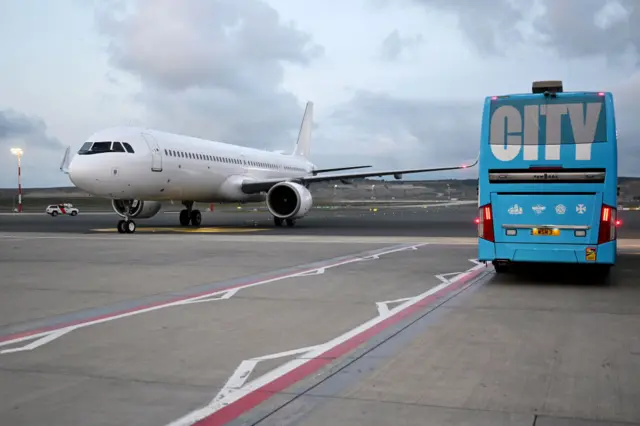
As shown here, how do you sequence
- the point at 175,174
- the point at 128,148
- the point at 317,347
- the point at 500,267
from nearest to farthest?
the point at 317,347
the point at 500,267
the point at 128,148
the point at 175,174

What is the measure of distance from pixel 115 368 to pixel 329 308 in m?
3.55

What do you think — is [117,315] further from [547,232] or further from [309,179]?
[309,179]

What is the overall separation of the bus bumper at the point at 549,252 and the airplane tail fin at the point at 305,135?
31.8 m

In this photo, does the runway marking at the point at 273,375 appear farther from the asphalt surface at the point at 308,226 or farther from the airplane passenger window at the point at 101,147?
the airplane passenger window at the point at 101,147

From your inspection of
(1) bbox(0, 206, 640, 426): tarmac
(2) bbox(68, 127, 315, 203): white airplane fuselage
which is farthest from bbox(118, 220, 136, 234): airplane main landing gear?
(1) bbox(0, 206, 640, 426): tarmac

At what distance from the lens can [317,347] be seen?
622 centimetres

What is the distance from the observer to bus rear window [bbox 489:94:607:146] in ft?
36.0

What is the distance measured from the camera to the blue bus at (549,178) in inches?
424

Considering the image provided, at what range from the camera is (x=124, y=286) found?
418 inches

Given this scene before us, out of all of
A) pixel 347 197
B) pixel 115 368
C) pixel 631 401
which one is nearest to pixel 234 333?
pixel 115 368

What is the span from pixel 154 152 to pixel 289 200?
24.0ft

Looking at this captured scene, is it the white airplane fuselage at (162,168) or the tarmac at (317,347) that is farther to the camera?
the white airplane fuselage at (162,168)

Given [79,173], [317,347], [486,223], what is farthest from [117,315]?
[79,173]

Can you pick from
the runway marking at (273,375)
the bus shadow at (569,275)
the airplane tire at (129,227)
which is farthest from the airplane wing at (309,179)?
the runway marking at (273,375)
